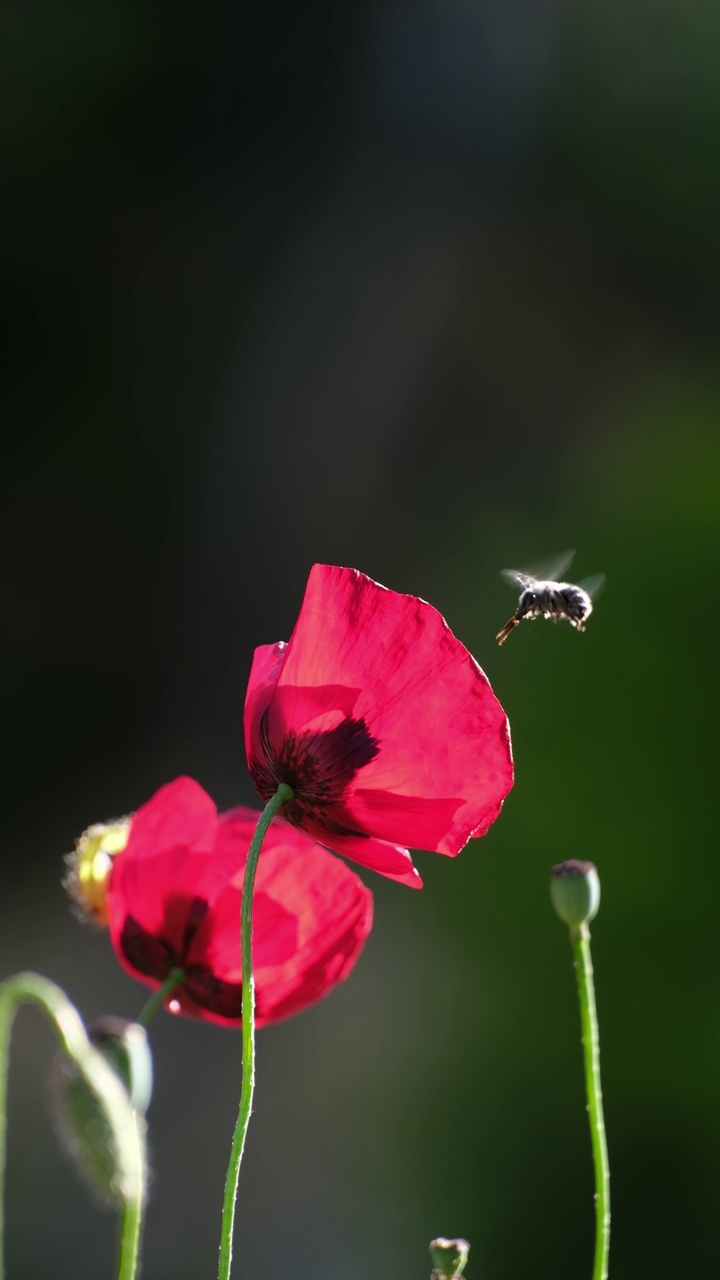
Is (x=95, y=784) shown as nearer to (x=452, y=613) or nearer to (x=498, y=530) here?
(x=452, y=613)

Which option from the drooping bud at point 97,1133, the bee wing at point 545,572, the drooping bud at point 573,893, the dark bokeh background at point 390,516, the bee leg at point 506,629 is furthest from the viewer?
the dark bokeh background at point 390,516

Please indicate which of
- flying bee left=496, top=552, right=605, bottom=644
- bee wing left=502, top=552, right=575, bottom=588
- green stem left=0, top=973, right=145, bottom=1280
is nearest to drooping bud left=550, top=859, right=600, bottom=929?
green stem left=0, top=973, right=145, bottom=1280

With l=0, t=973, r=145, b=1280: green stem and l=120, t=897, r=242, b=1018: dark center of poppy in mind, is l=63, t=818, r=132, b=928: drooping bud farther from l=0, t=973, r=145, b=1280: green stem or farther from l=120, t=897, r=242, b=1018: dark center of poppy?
l=0, t=973, r=145, b=1280: green stem

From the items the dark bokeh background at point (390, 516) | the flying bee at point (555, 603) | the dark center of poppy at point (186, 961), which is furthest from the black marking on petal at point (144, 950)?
the dark bokeh background at point (390, 516)

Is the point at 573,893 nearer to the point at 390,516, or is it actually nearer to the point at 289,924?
the point at 289,924

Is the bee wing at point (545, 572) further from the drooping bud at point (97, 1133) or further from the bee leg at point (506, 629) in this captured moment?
the drooping bud at point (97, 1133)

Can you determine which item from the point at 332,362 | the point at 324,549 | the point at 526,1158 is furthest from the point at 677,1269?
the point at 332,362

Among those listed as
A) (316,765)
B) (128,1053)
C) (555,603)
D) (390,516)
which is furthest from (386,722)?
(390,516)
